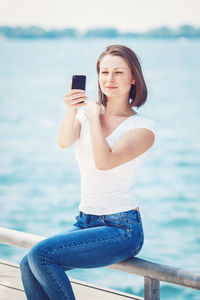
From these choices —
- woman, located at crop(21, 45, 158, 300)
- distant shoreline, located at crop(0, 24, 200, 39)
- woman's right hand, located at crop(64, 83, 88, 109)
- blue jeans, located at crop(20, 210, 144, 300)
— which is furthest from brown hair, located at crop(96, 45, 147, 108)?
distant shoreline, located at crop(0, 24, 200, 39)

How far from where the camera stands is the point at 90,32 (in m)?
57.8

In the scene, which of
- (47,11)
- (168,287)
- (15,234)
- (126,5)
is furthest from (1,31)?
(15,234)

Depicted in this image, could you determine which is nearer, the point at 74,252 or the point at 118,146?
the point at 74,252

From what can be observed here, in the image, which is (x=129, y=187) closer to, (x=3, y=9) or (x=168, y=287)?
(x=168, y=287)

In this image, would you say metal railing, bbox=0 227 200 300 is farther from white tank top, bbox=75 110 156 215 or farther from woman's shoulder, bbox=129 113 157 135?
woman's shoulder, bbox=129 113 157 135

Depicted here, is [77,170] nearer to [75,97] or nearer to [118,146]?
[75,97]

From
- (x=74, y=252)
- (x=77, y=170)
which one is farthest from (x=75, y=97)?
(x=77, y=170)

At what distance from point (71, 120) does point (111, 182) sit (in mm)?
365

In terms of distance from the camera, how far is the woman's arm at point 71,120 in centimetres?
232

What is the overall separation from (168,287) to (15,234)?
12.7 metres

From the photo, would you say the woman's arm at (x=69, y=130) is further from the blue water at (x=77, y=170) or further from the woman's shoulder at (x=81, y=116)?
the blue water at (x=77, y=170)

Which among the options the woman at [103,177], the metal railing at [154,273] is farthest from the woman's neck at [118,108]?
the metal railing at [154,273]

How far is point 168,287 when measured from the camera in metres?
14.4

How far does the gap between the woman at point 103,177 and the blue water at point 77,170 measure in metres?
12.2
